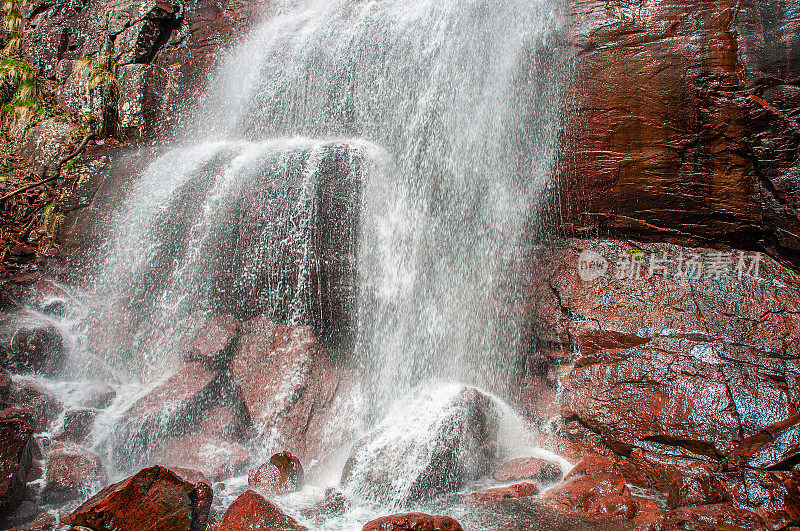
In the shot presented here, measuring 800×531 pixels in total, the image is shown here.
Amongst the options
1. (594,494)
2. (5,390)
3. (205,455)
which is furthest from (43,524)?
(594,494)

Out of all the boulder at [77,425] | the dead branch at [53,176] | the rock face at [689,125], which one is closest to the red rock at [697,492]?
the rock face at [689,125]

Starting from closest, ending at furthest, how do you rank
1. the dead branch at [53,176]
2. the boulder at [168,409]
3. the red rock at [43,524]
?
1. the red rock at [43,524]
2. the boulder at [168,409]
3. the dead branch at [53,176]

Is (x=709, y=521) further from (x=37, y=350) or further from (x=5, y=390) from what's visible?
(x=37, y=350)

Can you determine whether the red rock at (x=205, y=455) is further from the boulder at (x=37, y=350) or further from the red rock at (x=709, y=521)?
the red rock at (x=709, y=521)

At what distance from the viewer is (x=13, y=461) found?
366 cm

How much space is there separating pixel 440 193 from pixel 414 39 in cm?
214

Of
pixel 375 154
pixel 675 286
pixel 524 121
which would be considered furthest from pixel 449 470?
pixel 524 121

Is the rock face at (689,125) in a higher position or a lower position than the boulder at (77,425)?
higher

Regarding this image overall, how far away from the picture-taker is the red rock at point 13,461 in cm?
355

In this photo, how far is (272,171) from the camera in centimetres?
547

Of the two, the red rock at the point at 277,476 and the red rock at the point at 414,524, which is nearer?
the red rock at the point at 414,524

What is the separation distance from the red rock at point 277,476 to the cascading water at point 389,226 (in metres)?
1.02

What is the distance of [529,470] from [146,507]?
264 cm

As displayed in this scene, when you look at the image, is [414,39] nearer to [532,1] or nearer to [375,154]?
[532,1]
